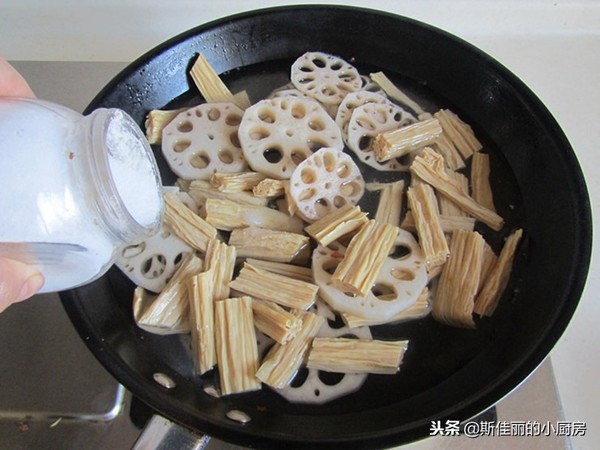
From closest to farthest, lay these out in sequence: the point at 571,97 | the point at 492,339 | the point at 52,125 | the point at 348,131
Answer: the point at 52,125 < the point at 492,339 < the point at 348,131 < the point at 571,97

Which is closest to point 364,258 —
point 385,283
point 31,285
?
point 385,283

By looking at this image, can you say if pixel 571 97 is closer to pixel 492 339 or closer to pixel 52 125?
pixel 492 339

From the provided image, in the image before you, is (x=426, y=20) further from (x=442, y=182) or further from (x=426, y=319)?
(x=426, y=319)

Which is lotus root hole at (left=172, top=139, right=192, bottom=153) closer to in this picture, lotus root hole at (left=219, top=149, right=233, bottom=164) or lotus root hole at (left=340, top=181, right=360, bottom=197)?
lotus root hole at (left=219, top=149, right=233, bottom=164)

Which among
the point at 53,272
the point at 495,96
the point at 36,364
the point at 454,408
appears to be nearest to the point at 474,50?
the point at 495,96

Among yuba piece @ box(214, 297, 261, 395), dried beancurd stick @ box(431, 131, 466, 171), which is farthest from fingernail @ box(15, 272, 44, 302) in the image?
dried beancurd stick @ box(431, 131, 466, 171)

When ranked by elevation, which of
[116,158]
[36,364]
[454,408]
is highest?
[116,158]

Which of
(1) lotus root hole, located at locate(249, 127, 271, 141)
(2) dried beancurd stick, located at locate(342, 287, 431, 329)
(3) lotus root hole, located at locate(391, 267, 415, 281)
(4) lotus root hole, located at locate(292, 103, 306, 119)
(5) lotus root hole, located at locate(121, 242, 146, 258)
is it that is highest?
(4) lotus root hole, located at locate(292, 103, 306, 119)
